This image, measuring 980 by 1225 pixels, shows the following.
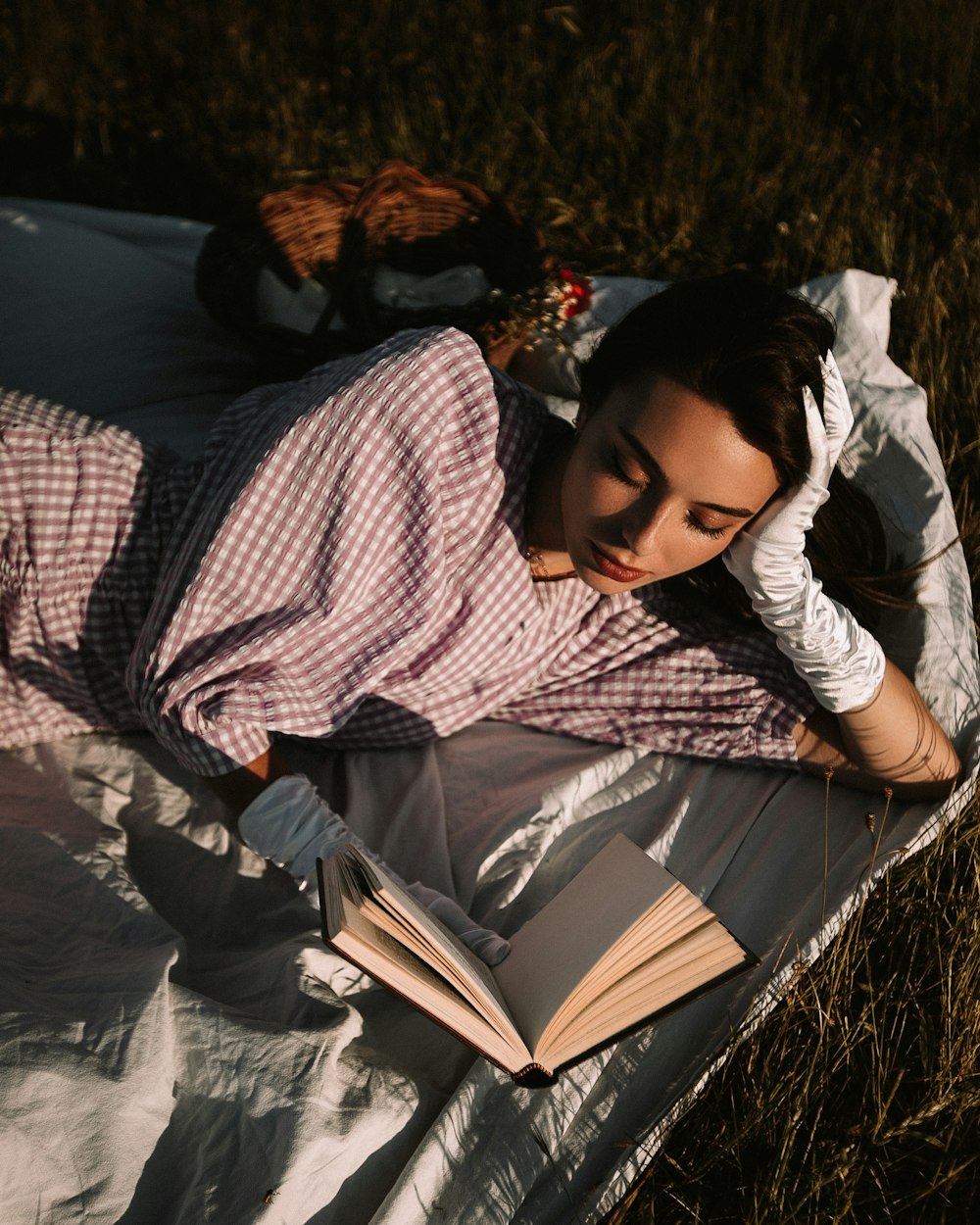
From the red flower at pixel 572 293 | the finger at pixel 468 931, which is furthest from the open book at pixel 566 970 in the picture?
the red flower at pixel 572 293

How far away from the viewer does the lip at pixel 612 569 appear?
2.31 meters

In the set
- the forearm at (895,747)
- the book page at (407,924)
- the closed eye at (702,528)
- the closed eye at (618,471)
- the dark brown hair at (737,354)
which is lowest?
the forearm at (895,747)

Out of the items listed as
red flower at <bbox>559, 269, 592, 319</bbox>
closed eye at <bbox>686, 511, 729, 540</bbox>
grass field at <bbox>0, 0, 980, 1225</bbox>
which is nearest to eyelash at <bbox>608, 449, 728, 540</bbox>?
closed eye at <bbox>686, 511, 729, 540</bbox>

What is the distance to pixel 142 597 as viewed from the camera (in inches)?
99.6

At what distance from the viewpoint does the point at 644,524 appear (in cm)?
221

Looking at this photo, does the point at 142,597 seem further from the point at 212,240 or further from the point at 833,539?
the point at 833,539

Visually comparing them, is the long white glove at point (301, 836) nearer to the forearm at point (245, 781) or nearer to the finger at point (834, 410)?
the forearm at point (245, 781)

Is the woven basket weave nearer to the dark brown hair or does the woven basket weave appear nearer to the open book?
the dark brown hair

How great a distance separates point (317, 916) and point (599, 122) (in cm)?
347

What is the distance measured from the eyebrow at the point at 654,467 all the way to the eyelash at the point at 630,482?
0.12ft

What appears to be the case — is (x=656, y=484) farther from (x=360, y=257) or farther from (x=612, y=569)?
(x=360, y=257)

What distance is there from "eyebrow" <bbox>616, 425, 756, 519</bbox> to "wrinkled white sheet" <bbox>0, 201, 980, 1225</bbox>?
2.59ft

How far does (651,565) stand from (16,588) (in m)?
1.42

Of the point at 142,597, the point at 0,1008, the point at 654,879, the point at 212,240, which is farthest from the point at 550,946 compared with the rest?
the point at 212,240
